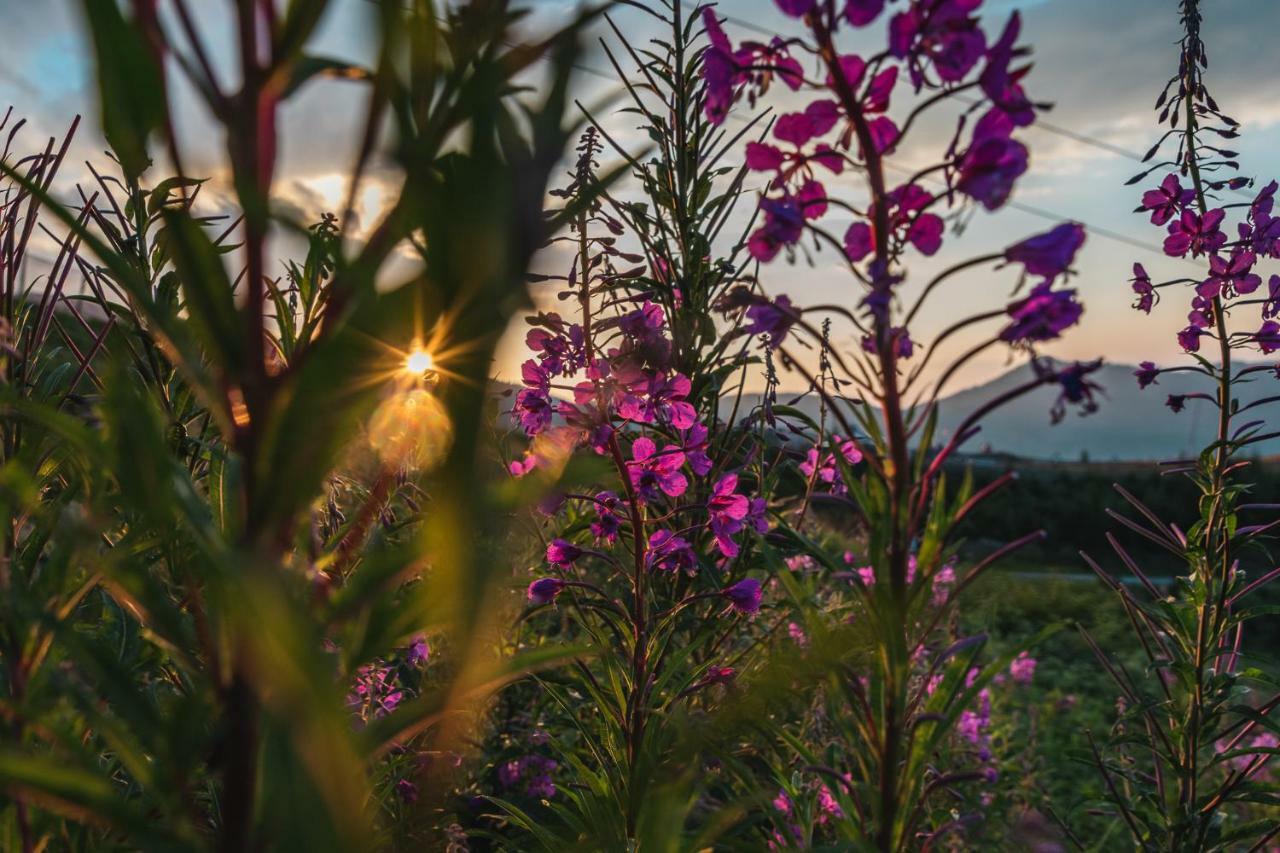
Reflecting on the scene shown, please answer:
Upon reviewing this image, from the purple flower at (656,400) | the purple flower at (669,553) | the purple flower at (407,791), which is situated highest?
the purple flower at (656,400)

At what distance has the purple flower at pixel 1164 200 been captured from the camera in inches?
83.4

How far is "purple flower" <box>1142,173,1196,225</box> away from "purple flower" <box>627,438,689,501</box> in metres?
1.42

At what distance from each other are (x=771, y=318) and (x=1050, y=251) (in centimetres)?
26

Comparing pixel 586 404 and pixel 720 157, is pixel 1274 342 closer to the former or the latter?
pixel 720 157

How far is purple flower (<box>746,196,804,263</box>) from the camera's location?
0.78 metres

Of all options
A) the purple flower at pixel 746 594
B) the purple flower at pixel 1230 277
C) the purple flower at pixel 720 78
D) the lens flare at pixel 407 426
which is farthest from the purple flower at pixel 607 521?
the purple flower at pixel 1230 277

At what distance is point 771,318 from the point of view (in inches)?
33.0

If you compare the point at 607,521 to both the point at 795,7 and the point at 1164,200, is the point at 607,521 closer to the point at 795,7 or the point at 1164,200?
the point at 795,7

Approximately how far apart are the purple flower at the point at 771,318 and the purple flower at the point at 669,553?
778 mm

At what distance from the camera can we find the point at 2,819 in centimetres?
73

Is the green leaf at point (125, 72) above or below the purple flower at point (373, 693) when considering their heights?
above

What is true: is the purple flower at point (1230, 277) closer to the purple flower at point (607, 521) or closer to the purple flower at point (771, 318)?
the purple flower at point (607, 521)

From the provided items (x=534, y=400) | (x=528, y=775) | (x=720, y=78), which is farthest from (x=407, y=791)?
(x=720, y=78)

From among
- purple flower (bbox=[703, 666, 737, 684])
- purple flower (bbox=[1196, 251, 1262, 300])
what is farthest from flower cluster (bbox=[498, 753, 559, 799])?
purple flower (bbox=[1196, 251, 1262, 300])
